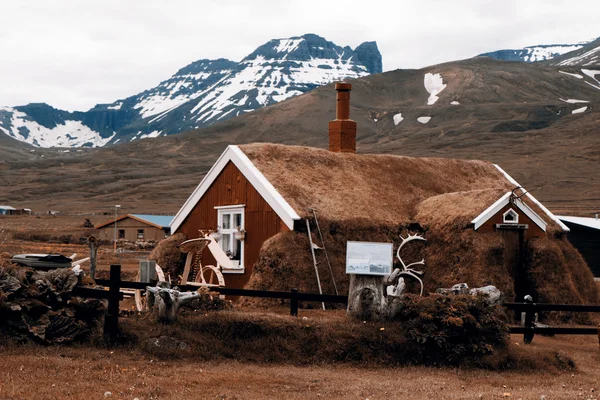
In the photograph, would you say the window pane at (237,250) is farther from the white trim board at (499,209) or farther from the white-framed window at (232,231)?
the white trim board at (499,209)

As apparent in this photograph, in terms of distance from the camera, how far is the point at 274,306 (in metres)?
19.3

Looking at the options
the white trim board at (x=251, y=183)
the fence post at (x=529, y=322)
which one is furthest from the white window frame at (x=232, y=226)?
the fence post at (x=529, y=322)

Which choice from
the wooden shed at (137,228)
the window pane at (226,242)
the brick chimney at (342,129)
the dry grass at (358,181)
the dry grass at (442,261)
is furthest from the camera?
the wooden shed at (137,228)

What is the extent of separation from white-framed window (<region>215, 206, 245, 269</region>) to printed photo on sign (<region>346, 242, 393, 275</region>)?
287 inches

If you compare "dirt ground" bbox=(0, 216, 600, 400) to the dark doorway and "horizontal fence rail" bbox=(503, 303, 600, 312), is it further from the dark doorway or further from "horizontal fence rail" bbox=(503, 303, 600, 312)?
the dark doorway

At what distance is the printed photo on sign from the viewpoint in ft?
48.0

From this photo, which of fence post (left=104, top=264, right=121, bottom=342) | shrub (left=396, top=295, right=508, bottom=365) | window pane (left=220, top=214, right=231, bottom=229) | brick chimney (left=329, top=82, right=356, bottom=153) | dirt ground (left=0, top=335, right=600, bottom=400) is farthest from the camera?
brick chimney (left=329, top=82, right=356, bottom=153)

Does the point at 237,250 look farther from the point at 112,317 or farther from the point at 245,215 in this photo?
the point at 112,317

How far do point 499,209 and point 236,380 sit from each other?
36.5 feet

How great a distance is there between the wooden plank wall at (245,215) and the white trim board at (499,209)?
15.8ft

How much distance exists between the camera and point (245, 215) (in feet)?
71.7

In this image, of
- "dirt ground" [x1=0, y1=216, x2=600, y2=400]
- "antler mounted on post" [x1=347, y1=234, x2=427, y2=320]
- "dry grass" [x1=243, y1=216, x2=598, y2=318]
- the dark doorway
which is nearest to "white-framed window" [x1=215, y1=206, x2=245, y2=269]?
"dry grass" [x1=243, y1=216, x2=598, y2=318]

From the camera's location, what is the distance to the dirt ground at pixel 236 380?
35.4 ft

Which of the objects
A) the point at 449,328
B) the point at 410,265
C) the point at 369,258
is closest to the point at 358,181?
the point at 410,265
